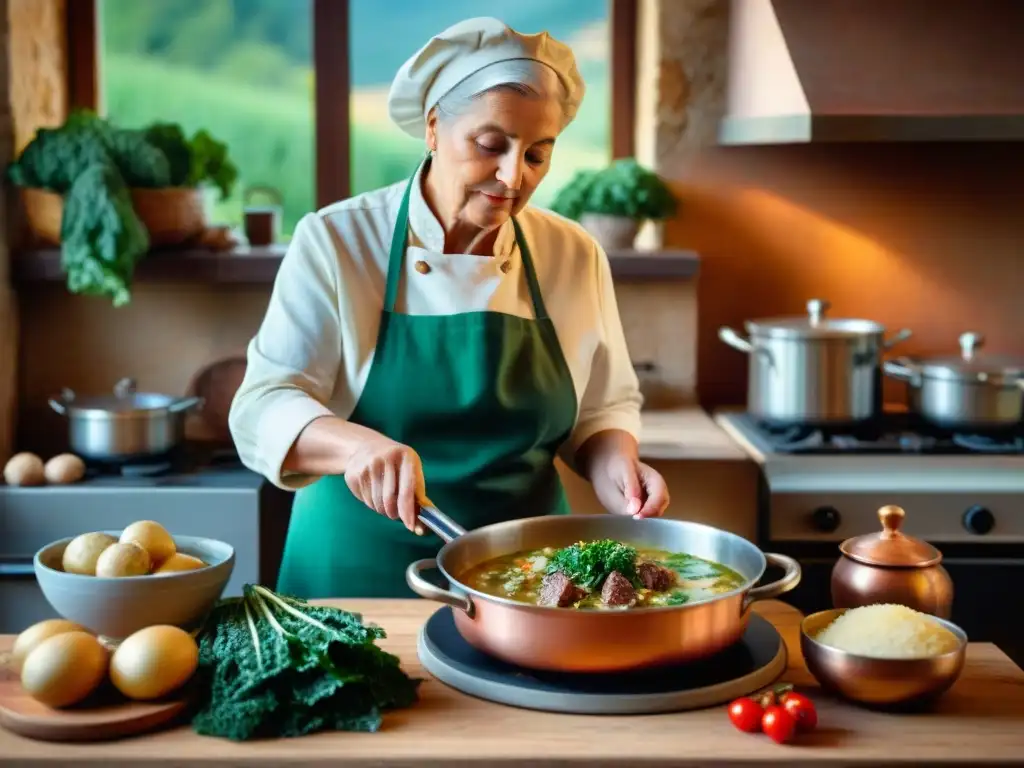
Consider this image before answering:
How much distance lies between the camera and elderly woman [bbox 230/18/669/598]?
192 centimetres

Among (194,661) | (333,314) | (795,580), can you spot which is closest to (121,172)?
(333,314)

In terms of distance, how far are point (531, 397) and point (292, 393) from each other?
1.40 ft

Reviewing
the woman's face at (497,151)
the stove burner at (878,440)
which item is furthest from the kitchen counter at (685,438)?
the woman's face at (497,151)

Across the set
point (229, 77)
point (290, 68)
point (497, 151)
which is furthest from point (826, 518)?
point (229, 77)

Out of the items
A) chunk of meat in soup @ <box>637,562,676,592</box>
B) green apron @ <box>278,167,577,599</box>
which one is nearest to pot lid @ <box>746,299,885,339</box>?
green apron @ <box>278,167,577,599</box>

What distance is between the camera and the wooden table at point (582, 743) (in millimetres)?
1305

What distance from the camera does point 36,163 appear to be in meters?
3.05

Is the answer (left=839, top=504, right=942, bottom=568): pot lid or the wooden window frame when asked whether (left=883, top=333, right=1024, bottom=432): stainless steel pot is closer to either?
the wooden window frame

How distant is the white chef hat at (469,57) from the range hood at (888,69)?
1.18 m

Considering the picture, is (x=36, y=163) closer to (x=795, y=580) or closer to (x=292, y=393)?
(x=292, y=393)

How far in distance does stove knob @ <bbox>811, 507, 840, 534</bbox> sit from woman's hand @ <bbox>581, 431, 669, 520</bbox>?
829 mm

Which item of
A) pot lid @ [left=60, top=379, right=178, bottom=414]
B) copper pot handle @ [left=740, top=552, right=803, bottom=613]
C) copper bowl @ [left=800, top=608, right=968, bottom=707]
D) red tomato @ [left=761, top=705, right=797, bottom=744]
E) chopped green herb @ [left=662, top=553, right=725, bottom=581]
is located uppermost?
pot lid @ [left=60, top=379, right=178, bottom=414]

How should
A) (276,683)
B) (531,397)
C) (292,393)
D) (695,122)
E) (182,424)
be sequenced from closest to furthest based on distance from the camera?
(276,683), (292,393), (531,397), (182,424), (695,122)

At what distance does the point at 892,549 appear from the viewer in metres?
1.61
